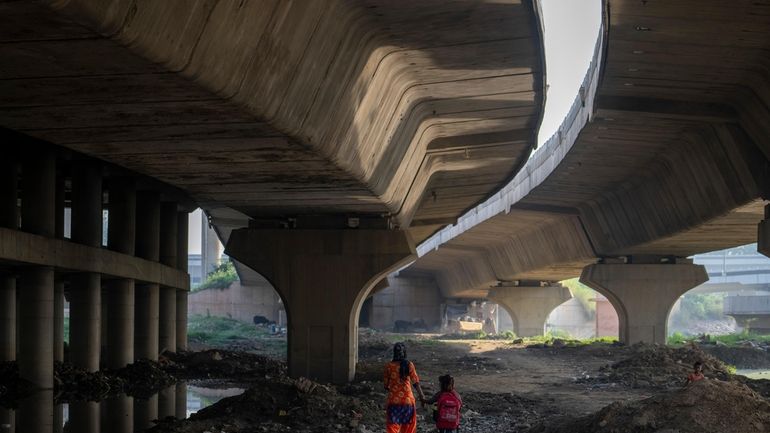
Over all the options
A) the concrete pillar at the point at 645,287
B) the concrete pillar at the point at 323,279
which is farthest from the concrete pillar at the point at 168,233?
the concrete pillar at the point at 645,287

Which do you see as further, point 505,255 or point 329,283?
point 505,255

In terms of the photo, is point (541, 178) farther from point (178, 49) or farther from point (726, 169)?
point (178, 49)

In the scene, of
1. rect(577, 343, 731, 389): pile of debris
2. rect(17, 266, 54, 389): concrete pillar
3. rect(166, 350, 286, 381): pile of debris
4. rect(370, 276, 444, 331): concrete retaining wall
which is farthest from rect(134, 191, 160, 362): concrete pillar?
rect(370, 276, 444, 331): concrete retaining wall

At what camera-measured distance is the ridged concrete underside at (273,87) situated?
32.1 feet

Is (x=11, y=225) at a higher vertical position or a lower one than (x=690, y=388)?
higher

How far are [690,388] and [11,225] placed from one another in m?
15.9

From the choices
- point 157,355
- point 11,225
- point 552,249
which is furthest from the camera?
point 552,249

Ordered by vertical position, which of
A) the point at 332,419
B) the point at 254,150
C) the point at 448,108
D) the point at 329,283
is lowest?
the point at 332,419

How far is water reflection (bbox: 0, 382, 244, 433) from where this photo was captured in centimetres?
1909

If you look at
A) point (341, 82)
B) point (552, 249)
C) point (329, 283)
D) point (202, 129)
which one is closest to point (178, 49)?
point (202, 129)

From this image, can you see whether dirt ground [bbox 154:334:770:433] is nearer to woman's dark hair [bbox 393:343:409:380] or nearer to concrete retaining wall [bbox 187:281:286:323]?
woman's dark hair [bbox 393:343:409:380]

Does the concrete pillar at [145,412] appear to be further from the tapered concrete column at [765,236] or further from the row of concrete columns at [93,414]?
the tapered concrete column at [765,236]

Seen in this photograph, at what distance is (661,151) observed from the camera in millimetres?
27391

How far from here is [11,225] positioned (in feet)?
80.5
